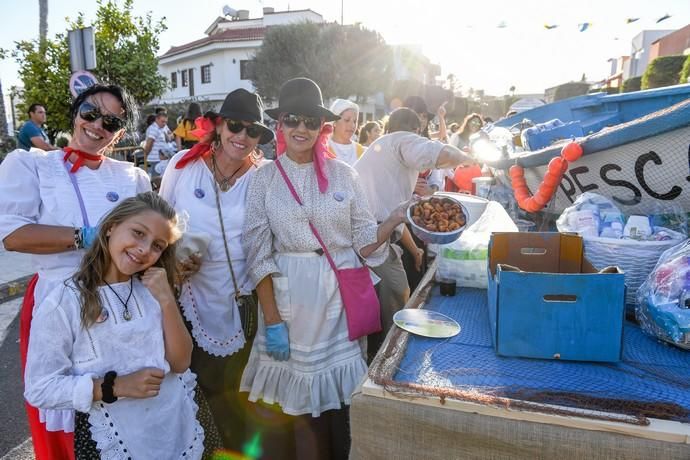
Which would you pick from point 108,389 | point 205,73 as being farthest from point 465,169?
point 205,73

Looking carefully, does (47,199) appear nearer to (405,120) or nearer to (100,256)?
(100,256)

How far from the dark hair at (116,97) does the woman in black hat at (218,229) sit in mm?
296

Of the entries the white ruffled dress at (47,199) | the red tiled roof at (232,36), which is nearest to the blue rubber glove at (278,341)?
the white ruffled dress at (47,199)

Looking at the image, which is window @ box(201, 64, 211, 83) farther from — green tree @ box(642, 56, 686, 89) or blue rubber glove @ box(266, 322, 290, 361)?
blue rubber glove @ box(266, 322, 290, 361)

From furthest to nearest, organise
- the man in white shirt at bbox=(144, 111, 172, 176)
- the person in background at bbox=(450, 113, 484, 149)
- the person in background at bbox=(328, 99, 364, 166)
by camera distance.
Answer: the man in white shirt at bbox=(144, 111, 172, 176), the person in background at bbox=(450, 113, 484, 149), the person in background at bbox=(328, 99, 364, 166)

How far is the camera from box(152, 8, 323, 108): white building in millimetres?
32031

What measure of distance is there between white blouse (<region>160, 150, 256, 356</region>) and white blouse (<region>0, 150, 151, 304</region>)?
1.19 ft

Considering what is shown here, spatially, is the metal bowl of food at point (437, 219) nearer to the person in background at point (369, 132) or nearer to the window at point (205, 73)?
the person in background at point (369, 132)

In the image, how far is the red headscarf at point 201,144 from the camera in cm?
236

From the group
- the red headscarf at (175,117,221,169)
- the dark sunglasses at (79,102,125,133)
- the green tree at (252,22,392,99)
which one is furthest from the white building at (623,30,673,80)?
the dark sunglasses at (79,102,125,133)

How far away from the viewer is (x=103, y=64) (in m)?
11.0

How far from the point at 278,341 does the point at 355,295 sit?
0.41m

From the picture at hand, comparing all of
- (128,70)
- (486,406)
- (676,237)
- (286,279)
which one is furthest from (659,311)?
(128,70)

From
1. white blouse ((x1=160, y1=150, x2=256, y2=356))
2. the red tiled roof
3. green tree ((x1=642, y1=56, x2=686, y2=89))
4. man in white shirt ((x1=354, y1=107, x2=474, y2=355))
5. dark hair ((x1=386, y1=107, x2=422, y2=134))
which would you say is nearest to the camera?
white blouse ((x1=160, y1=150, x2=256, y2=356))
